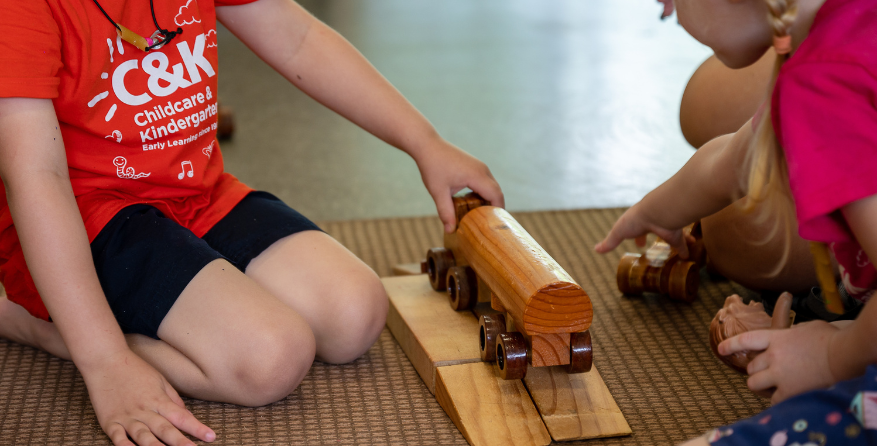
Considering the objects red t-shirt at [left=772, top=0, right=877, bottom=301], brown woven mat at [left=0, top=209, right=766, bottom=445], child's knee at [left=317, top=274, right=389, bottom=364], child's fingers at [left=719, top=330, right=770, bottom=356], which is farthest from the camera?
child's knee at [left=317, top=274, right=389, bottom=364]

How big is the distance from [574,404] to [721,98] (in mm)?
468

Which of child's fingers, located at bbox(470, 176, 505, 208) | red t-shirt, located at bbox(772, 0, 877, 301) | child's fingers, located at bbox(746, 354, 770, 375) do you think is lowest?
child's fingers, located at bbox(470, 176, 505, 208)

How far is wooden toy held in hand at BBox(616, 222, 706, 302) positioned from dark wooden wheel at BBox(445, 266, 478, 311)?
0.22 m

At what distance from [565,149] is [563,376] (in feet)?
3.16

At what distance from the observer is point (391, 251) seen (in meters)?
1.18

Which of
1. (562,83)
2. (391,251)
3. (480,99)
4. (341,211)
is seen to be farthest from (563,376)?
(562,83)

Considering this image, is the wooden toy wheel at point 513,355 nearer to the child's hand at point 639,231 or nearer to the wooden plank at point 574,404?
the wooden plank at point 574,404

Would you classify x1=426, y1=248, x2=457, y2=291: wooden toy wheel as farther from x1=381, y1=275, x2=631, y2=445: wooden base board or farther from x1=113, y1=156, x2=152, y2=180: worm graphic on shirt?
x1=113, y1=156, x2=152, y2=180: worm graphic on shirt

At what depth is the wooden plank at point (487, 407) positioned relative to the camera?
0.72 metres

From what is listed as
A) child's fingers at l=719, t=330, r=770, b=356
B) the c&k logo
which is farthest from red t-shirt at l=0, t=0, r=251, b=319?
child's fingers at l=719, t=330, r=770, b=356

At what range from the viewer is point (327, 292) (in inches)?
34.1

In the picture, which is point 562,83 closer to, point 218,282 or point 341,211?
point 341,211

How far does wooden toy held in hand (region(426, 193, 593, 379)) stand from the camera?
2.33ft

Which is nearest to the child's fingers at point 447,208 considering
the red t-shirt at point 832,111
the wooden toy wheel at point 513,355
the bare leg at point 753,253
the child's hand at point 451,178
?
the child's hand at point 451,178
